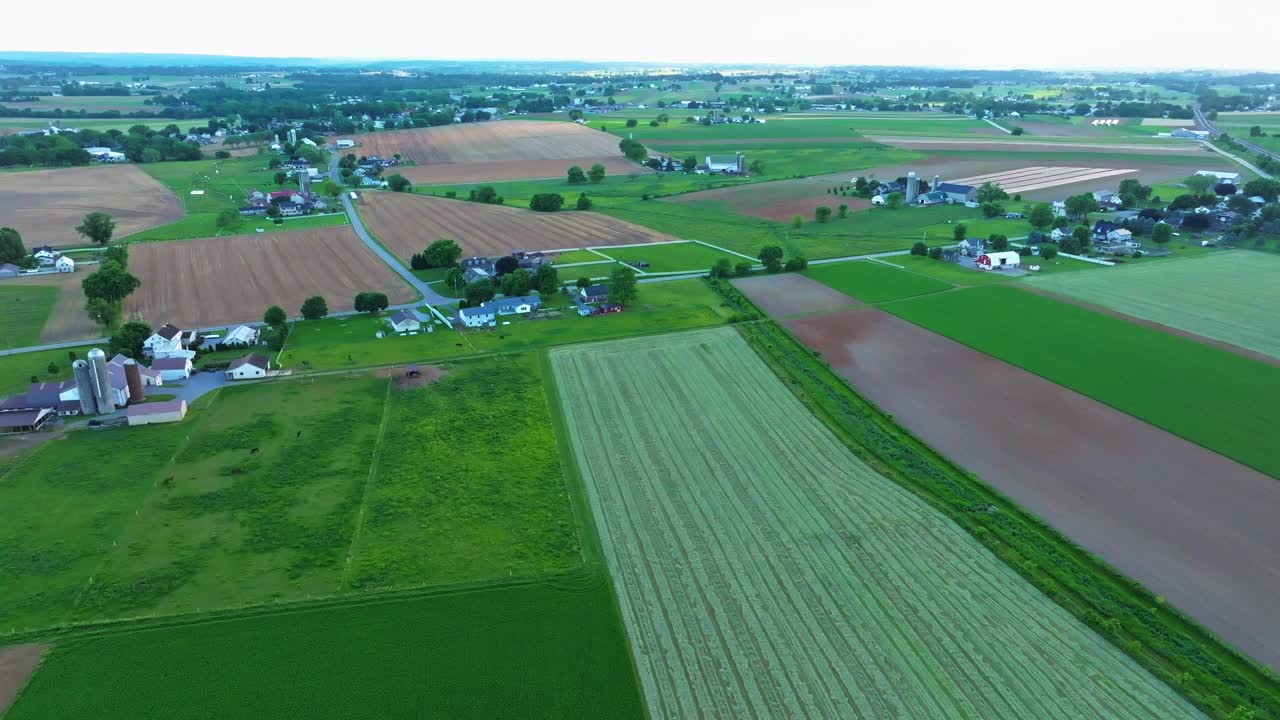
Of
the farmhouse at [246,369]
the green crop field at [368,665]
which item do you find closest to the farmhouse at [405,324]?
the farmhouse at [246,369]

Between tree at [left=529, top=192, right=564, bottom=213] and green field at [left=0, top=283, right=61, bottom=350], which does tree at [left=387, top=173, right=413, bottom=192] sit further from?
green field at [left=0, top=283, right=61, bottom=350]

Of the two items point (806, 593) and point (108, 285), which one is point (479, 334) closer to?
point (108, 285)

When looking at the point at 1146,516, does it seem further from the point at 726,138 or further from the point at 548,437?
the point at 726,138

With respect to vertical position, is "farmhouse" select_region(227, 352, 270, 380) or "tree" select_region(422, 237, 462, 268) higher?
"tree" select_region(422, 237, 462, 268)

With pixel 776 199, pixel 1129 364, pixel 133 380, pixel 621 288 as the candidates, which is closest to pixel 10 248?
pixel 133 380

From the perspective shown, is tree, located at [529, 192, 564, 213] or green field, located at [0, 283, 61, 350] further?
tree, located at [529, 192, 564, 213]

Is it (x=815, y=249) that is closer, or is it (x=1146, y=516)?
(x=1146, y=516)

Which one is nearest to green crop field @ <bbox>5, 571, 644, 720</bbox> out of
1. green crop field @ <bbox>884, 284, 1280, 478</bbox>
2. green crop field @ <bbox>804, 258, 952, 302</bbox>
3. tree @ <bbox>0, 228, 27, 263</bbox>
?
green crop field @ <bbox>884, 284, 1280, 478</bbox>

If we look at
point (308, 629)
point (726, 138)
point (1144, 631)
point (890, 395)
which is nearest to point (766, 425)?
point (890, 395)
